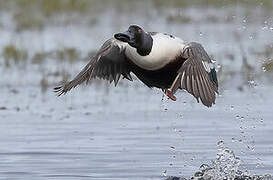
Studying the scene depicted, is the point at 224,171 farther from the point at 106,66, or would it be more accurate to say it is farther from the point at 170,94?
the point at 106,66

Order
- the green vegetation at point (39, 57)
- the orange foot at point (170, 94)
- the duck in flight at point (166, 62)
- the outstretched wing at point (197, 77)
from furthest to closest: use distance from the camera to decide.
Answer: the green vegetation at point (39, 57) < the orange foot at point (170, 94) < the duck in flight at point (166, 62) < the outstretched wing at point (197, 77)

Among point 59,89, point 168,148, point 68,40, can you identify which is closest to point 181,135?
point 168,148

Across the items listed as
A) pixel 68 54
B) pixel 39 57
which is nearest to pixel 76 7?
pixel 68 54

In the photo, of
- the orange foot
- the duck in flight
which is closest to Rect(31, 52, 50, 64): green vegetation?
the duck in flight

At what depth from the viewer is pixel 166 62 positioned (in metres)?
7.47

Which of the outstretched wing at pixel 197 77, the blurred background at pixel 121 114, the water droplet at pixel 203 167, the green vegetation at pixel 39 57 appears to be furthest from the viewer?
the green vegetation at pixel 39 57

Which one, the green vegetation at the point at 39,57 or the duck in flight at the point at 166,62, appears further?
the green vegetation at the point at 39,57

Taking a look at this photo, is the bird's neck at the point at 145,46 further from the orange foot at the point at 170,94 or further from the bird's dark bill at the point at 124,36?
the orange foot at the point at 170,94

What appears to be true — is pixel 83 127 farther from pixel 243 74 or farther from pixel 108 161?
pixel 243 74

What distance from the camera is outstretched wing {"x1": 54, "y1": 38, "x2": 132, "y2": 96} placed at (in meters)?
7.82

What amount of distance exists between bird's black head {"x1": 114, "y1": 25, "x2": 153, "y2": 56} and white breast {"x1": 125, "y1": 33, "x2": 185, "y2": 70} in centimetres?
5

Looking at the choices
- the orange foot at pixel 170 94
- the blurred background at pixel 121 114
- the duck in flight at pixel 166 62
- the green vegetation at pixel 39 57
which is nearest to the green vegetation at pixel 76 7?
the blurred background at pixel 121 114

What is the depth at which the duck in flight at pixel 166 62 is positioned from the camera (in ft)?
23.5

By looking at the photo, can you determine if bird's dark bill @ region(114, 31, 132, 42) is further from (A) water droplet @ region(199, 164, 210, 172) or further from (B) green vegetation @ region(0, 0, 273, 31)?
(B) green vegetation @ region(0, 0, 273, 31)
